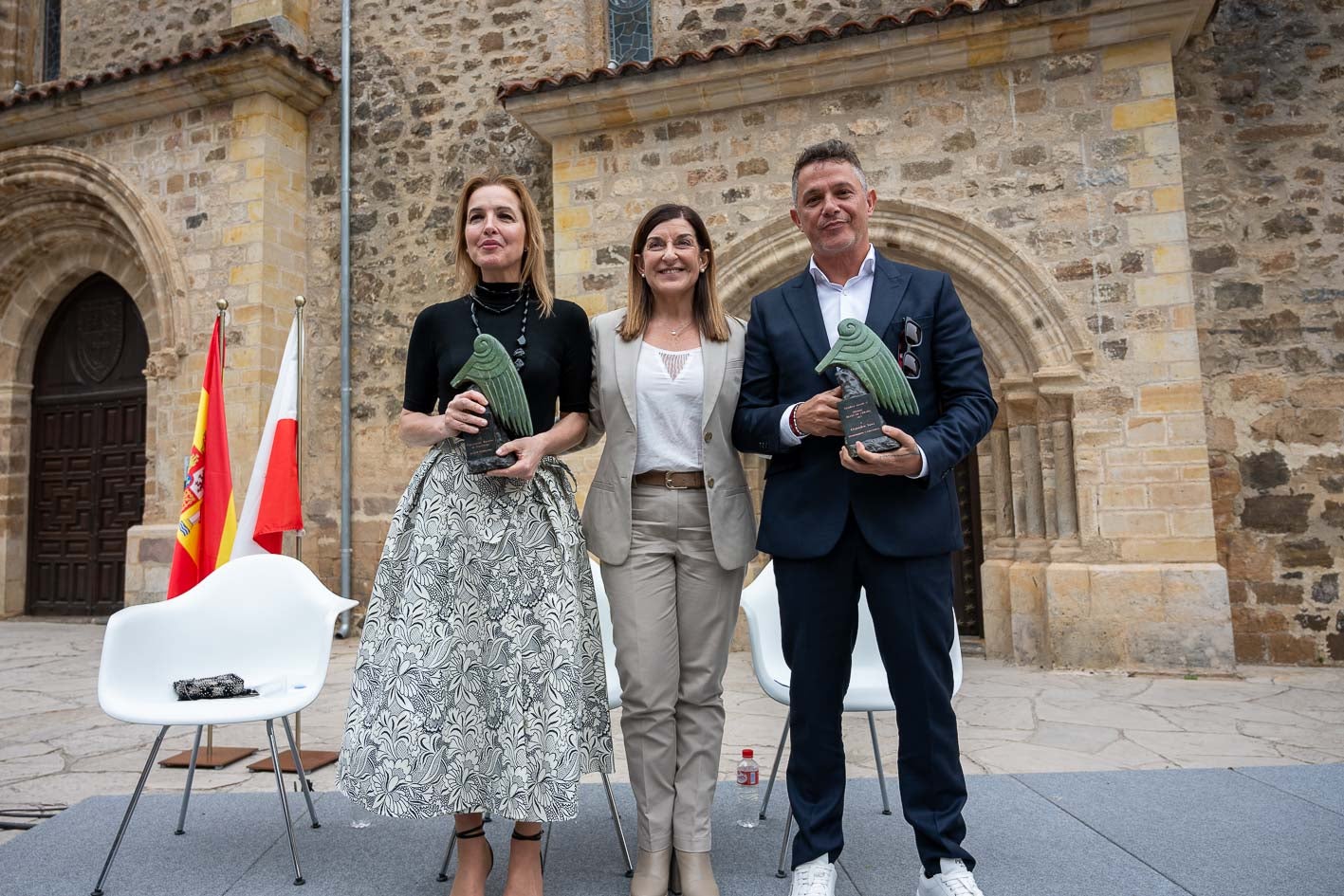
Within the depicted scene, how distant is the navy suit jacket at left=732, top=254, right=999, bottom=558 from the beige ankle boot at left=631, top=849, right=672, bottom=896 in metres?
0.78

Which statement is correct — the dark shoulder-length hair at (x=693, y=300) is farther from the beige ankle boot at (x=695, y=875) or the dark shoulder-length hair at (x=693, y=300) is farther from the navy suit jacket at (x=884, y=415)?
the beige ankle boot at (x=695, y=875)

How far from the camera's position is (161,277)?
23.6 feet

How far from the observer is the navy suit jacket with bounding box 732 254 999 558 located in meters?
1.94

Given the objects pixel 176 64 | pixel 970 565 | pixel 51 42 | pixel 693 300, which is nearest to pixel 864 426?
pixel 693 300

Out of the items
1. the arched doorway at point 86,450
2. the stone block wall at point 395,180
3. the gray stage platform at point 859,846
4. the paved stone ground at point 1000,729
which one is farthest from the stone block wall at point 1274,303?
the arched doorway at point 86,450

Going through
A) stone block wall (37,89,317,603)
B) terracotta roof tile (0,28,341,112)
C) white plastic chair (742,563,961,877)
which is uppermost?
terracotta roof tile (0,28,341,112)

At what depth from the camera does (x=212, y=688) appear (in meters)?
2.54

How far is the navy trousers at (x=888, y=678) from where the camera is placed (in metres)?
1.90

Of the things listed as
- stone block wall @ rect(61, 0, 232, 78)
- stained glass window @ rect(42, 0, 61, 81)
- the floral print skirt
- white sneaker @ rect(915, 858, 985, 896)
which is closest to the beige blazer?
the floral print skirt

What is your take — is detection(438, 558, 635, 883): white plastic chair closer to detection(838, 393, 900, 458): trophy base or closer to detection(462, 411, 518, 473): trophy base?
detection(462, 411, 518, 473): trophy base

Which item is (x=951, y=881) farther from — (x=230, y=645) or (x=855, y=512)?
(x=230, y=645)

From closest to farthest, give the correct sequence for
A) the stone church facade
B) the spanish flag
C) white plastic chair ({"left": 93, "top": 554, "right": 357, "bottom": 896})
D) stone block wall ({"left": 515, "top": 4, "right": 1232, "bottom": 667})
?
1. white plastic chair ({"left": 93, "top": 554, "right": 357, "bottom": 896})
2. the spanish flag
3. stone block wall ({"left": 515, "top": 4, "right": 1232, "bottom": 667})
4. the stone church facade

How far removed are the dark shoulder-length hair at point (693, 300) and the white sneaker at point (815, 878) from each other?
1.30 metres

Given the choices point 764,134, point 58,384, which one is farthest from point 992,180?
point 58,384
